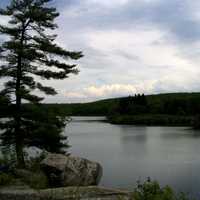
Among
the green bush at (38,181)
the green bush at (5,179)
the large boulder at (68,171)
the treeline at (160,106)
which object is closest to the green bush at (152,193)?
the green bush at (38,181)

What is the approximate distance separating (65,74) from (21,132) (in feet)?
12.8

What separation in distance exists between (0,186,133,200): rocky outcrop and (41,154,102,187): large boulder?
2.52 m

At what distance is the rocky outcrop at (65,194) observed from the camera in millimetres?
12086

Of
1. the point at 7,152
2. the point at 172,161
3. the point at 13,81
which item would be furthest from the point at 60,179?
the point at 172,161

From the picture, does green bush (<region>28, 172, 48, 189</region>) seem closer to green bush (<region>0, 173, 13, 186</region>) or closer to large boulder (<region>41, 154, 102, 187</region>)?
large boulder (<region>41, 154, 102, 187</region>)

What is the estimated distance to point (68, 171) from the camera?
1552cm

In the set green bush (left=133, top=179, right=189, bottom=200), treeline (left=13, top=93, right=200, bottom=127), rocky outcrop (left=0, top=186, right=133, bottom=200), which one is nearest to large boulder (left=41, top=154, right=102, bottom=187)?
rocky outcrop (left=0, top=186, right=133, bottom=200)

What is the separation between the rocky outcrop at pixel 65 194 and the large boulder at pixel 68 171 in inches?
99.2

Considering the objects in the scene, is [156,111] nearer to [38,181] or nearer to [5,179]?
[38,181]

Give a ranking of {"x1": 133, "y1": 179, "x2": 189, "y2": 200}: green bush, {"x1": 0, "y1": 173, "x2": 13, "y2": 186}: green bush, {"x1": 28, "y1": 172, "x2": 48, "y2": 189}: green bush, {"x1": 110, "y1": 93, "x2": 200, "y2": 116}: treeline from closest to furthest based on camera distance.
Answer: {"x1": 133, "y1": 179, "x2": 189, "y2": 200}: green bush, {"x1": 0, "y1": 173, "x2": 13, "y2": 186}: green bush, {"x1": 28, "y1": 172, "x2": 48, "y2": 189}: green bush, {"x1": 110, "y1": 93, "x2": 200, "y2": 116}: treeline

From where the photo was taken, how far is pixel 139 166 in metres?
35.7

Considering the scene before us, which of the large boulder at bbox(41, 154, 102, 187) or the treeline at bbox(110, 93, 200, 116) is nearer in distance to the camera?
the large boulder at bbox(41, 154, 102, 187)

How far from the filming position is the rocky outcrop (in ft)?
39.7

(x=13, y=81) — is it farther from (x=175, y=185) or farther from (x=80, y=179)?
(x=175, y=185)
